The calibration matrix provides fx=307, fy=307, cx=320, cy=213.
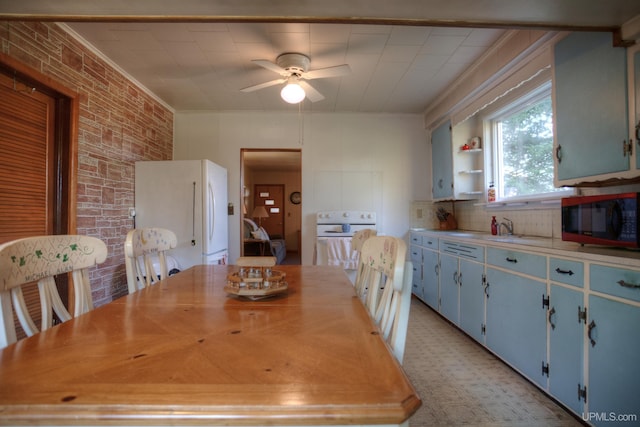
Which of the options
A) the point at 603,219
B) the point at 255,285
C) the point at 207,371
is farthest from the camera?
the point at 603,219

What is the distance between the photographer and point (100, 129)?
9.02 feet

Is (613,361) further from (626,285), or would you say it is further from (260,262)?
(260,262)

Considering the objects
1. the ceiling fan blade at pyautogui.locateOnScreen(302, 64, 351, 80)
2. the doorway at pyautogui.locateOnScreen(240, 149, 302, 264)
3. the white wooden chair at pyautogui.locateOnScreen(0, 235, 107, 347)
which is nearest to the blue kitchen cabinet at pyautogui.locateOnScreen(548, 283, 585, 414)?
the ceiling fan blade at pyautogui.locateOnScreen(302, 64, 351, 80)

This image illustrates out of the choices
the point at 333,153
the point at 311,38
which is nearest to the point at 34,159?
the point at 311,38

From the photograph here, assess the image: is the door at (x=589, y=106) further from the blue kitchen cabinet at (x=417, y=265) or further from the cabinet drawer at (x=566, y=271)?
the blue kitchen cabinet at (x=417, y=265)

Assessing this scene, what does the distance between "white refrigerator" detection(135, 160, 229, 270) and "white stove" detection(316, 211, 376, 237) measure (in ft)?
4.91

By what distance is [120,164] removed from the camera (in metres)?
3.04

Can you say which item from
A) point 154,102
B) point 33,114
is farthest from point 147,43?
point 154,102

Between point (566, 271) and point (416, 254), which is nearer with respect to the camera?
Answer: point (566, 271)

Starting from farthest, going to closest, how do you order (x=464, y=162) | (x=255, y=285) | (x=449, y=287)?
(x=464, y=162)
(x=449, y=287)
(x=255, y=285)

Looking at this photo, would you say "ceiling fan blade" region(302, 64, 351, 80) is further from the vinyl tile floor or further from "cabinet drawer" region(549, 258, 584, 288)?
the vinyl tile floor

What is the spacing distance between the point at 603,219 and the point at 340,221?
113 inches

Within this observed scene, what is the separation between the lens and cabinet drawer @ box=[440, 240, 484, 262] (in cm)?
248

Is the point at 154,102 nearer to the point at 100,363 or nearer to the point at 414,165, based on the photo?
the point at 414,165
